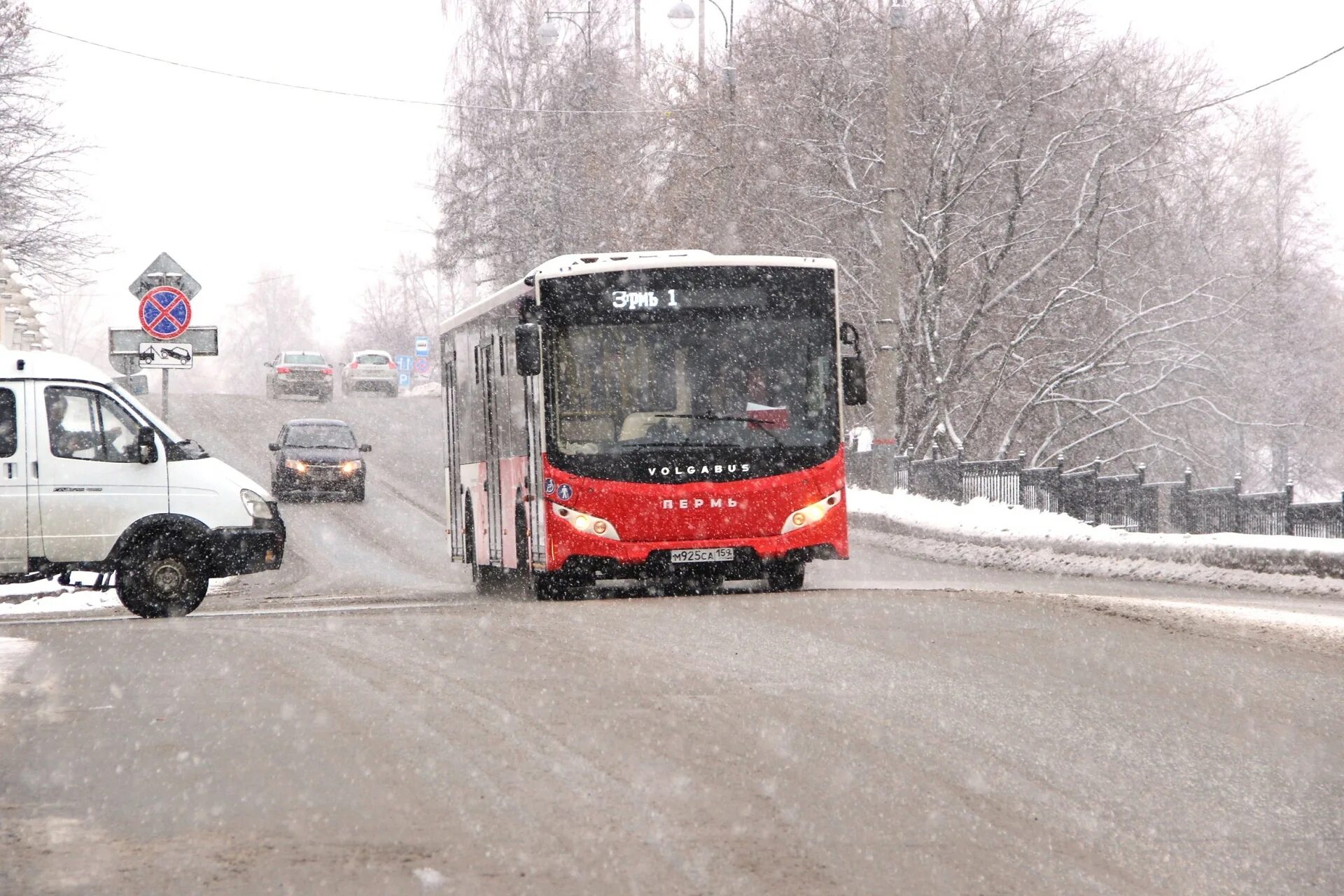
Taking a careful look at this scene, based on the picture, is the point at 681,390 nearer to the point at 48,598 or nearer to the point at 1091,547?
the point at 1091,547

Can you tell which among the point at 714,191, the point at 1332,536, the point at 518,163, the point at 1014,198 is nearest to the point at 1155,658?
the point at 1332,536

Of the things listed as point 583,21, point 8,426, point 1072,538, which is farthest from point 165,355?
point 583,21

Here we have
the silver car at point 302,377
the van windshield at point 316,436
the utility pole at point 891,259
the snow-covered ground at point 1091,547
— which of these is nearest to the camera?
the snow-covered ground at point 1091,547

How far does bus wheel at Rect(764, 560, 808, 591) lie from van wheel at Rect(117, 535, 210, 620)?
504cm

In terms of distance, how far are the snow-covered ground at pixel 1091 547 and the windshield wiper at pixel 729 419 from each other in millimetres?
5992

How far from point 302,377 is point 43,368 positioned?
46.7 metres

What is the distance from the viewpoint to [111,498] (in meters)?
15.7

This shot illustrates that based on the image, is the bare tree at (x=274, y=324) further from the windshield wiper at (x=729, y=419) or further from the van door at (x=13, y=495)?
the windshield wiper at (x=729, y=419)

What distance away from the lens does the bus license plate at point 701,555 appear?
1597 centimetres

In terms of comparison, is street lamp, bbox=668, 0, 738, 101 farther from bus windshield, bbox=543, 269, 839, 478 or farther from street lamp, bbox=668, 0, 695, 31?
bus windshield, bbox=543, 269, 839, 478

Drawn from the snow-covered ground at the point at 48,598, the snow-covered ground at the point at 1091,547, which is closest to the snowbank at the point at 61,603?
the snow-covered ground at the point at 48,598

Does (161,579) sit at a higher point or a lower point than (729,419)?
lower

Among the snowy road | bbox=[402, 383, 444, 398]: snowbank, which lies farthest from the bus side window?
bbox=[402, 383, 444, 398]: snowbank

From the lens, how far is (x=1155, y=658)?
10.6 meters
